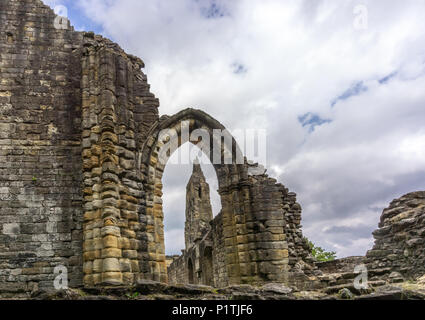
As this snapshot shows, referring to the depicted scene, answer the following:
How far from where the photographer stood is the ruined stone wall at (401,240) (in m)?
7.59

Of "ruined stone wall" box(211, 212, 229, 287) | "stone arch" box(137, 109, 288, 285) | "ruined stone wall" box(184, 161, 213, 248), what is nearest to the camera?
"stone arch" box(137, 109, 288, 285)

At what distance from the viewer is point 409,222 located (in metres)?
7.96

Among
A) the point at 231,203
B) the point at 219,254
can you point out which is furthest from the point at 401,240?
the point at 219,254

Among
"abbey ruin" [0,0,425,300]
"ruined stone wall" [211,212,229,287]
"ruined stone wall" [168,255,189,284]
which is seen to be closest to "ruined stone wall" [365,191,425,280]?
"abbey ruin" [0,0,425,300]

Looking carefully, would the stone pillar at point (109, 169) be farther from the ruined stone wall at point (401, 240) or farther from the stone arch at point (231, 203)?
the ruined stone wall at point (401, 240)

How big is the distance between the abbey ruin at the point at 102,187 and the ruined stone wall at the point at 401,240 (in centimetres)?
2

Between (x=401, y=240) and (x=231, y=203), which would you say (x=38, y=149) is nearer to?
(x=231, y=203)

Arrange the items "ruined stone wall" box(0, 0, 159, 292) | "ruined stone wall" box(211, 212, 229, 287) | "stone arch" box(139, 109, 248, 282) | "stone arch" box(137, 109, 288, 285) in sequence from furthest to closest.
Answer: "ruined stone wall" box(211, 212, 229, 287) → "stone arch" box(137, 109, 288, 285) → "stone arch" box(139, 109, 248, 282) → "ruined stone wall" box(0, 0, 159, 292)

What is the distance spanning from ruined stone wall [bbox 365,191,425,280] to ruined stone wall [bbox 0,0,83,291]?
6.06 meters

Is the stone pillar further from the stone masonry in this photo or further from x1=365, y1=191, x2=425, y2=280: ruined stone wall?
x1=365, y1=191, x2=425, y2=280: ruined stone wall

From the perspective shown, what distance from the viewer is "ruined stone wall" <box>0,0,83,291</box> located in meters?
7.72
